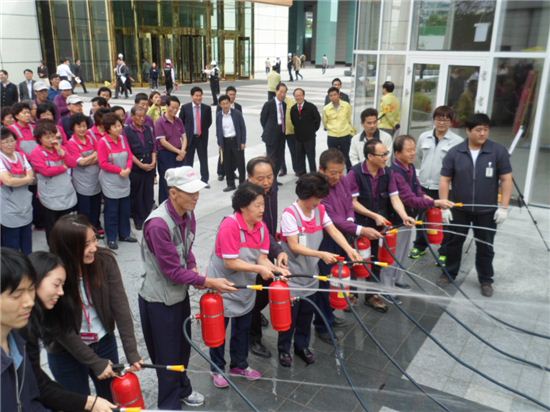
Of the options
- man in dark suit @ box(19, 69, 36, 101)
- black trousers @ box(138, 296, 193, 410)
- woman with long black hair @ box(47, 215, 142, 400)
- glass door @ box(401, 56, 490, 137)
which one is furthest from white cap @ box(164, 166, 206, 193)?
man in dark suit @ box(19, 69, 36, 101)

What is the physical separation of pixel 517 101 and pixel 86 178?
6.85 meters

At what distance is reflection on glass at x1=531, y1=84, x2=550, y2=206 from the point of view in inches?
292

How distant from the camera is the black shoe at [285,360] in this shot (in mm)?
3652

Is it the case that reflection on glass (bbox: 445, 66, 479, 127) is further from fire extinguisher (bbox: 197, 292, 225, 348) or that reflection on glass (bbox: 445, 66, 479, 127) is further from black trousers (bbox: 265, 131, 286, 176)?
fire extinguisher (bbox: 197, 292, 225, 348)

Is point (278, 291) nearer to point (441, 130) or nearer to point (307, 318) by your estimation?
point (307, 318)

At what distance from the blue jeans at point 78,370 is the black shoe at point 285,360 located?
1.43 meters

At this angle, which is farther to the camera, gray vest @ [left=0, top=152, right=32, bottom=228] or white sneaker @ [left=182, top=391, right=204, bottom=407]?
gray vest @ [left=0, top=152, right=32, bottom=228]

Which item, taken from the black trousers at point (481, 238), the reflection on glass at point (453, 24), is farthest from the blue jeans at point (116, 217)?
the reflection on glass at point (453, 24)

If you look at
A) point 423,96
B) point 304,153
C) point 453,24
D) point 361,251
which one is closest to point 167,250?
point 361,251

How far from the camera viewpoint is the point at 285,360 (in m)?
3.66

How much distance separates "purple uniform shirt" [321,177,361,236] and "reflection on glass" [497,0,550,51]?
536cm

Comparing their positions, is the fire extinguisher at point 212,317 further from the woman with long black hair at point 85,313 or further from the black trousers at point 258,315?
the black trousers at point 258,315

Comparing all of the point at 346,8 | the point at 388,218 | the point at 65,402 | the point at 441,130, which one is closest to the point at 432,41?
the point at 441,130

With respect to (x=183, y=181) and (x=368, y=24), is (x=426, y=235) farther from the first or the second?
(x=368, y=24)
